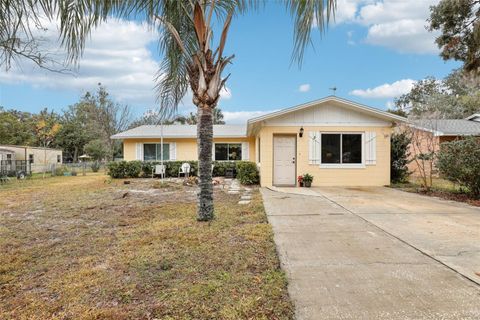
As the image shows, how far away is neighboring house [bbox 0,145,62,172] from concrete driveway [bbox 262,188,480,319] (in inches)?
921

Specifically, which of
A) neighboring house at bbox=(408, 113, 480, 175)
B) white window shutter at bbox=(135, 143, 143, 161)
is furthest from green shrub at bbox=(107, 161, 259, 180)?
neighboring house at bbox=(408, 113, 480, 175)

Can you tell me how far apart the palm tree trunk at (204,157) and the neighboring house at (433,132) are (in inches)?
342

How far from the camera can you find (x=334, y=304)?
8.80ft

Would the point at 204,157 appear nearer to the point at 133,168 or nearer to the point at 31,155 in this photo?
the point at 133,168

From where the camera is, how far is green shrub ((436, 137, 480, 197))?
8.25m

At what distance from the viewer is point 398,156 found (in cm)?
1268

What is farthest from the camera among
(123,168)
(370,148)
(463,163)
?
(123,168)

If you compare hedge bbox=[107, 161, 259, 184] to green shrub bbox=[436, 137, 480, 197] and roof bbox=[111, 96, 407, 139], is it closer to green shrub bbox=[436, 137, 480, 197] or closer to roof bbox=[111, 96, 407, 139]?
roof bbox=[111, 96, 407, 139]

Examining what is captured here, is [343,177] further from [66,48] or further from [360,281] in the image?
[66,48]

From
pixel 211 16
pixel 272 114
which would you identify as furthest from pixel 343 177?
pixel 211 16

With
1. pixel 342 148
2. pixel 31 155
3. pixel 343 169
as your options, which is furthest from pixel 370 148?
pixel 31 155

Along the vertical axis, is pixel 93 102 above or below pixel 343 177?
above

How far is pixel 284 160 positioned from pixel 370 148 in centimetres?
340

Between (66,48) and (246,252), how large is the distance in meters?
3.26
